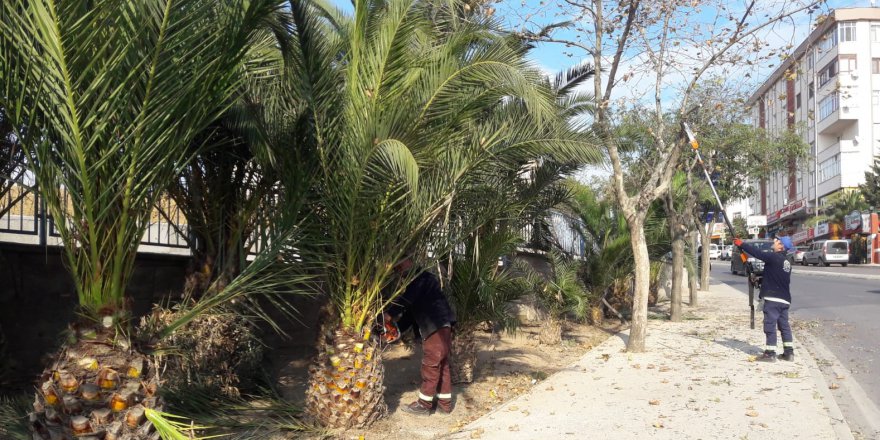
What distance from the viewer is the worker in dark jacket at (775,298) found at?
31.6 ft

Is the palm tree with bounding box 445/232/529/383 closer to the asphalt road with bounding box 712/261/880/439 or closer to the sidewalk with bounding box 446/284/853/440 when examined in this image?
the sidewalk with bounding box 446/284/853/440

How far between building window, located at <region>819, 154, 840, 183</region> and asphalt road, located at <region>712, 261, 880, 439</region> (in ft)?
135

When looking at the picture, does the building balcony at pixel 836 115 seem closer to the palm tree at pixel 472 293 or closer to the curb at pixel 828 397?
the curb at pixel 828 397

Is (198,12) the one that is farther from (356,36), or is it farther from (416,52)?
(416,52)

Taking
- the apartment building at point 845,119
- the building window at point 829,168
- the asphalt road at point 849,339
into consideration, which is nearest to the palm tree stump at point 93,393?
the asphalt road at point 849,339

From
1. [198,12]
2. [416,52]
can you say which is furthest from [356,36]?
[198,12]

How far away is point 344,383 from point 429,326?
39.2 inches

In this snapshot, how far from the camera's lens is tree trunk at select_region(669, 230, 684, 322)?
48.2 feet

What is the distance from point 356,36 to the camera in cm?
575

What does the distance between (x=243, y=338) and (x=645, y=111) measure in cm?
1173

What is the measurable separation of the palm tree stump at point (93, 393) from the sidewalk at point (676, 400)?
2.81 m

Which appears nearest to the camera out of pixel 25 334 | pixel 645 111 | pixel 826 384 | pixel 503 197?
pixel 25 334

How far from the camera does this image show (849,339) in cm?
1230

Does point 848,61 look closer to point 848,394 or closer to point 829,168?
point 829,168
